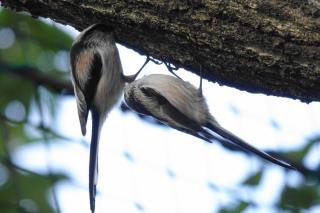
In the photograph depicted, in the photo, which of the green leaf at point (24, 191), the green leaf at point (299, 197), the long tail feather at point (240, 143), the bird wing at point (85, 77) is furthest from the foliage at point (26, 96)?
the green leaf at point (299, 197)

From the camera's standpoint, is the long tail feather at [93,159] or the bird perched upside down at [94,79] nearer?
the long tail feather at [93,159]

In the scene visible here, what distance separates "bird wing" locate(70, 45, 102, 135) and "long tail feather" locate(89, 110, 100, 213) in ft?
0.19

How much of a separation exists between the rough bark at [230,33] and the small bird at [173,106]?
0.39 meters

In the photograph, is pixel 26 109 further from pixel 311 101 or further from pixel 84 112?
pixel 311 101

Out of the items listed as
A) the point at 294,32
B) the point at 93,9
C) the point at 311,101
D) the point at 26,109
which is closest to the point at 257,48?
the point at 294,32

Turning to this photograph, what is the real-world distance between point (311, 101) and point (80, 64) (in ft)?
3.69

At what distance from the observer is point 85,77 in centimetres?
319

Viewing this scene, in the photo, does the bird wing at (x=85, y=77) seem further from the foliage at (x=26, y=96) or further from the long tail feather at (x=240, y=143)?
the long tail feather at (x=240, y=143)

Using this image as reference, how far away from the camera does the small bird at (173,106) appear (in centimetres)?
310

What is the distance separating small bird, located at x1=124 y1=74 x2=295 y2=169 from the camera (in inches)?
122

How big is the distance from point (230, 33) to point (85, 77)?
958 mm

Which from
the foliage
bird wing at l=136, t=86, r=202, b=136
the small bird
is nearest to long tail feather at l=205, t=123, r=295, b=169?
the small bird

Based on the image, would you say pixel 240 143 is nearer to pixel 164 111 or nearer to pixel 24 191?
pixel 164 111

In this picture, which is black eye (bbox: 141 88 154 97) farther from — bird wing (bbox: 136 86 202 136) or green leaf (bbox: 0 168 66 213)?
green leaf (bbox: 0 168 66 213)
